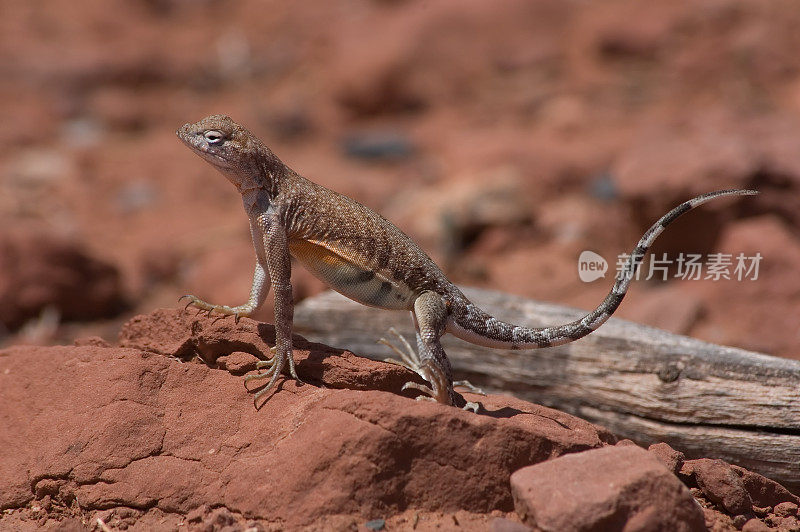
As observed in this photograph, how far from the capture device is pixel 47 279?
445 inches

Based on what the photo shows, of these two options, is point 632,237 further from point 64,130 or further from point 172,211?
point 64,130

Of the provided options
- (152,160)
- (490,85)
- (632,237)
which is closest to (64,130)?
(152,160)

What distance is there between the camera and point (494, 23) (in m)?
20.2

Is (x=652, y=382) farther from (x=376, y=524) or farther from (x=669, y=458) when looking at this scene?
(x=376, y=524)

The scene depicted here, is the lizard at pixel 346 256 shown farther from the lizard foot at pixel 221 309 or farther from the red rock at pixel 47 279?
the red rock at pixel 47 279

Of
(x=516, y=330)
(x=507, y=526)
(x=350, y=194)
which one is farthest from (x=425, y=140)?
(x=507, y=526)

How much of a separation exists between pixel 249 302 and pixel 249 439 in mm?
1339

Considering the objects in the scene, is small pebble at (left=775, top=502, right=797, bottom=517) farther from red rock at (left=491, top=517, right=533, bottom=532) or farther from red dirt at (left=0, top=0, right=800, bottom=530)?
red rock at (left=491, top=517, right=533, bottom=532)

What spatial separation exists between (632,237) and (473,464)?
7.47 meters

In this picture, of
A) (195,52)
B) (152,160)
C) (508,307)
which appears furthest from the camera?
(195,52)

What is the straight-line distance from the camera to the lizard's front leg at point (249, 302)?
588 cm

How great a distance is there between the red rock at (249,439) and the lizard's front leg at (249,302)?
0.75ft

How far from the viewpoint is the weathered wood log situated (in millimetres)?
6020

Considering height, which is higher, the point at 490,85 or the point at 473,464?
the point at 490,85
